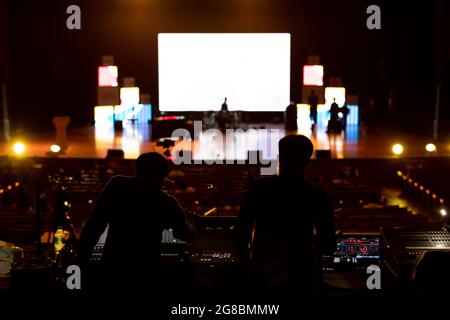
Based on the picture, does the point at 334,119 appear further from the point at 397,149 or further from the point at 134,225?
the point at 134,225

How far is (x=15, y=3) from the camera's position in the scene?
24328mm

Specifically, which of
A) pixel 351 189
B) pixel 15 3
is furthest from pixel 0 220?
pixel 15 3

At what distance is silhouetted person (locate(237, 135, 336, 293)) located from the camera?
406cm

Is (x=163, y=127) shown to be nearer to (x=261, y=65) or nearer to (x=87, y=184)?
(x=261, y=65)

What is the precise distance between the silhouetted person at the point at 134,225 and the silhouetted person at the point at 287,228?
0.42 meters

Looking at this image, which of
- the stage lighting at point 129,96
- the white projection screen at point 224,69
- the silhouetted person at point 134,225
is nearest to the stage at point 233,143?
the stage lighting at point 129,96

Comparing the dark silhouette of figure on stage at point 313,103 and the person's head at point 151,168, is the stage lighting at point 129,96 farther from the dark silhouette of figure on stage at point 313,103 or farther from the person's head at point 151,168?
the person's head at point 151,168

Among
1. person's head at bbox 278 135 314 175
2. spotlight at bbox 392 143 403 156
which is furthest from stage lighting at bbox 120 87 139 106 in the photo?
person's head at bbox 278 135 314 175

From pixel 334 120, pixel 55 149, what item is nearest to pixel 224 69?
pixel 334 120

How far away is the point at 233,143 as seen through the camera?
22078mm

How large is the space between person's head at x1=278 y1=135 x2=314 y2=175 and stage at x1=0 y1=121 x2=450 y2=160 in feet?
47.0

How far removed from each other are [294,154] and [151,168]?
746mm

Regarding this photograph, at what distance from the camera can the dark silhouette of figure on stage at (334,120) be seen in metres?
21.7

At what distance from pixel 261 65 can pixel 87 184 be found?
12707 millimetres
